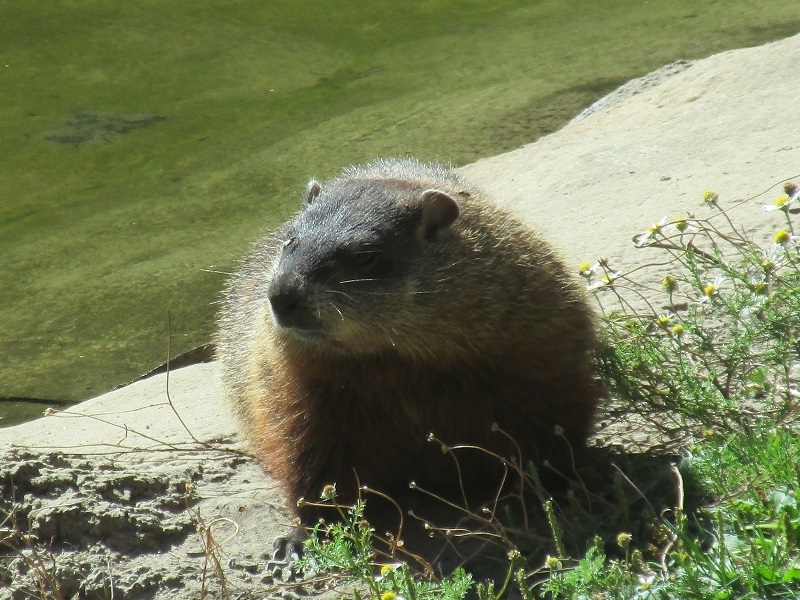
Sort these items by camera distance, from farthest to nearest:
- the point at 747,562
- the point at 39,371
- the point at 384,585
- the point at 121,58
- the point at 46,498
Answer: the point at 121,58 → the point at 39,371 → the point at 46,498 → the point at 384,585 → the point at 747,562

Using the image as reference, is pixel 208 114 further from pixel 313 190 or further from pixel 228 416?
pixel 313 190

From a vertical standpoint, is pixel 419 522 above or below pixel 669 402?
below

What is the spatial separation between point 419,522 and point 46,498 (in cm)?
153

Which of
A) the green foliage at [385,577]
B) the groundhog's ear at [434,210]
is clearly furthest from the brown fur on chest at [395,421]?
the green foliage at [385,577]

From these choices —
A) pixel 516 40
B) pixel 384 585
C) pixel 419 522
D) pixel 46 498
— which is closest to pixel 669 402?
pixel 419 522

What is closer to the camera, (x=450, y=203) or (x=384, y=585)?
(x=384, y=585)

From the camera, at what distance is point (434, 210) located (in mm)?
3869

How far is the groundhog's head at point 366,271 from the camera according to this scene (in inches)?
140

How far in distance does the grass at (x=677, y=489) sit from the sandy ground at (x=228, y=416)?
0.72 m

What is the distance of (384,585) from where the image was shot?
295cm

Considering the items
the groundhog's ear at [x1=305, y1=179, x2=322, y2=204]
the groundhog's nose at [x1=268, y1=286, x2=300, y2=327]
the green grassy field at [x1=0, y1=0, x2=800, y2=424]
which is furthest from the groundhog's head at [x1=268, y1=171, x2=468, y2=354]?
the green grassy field at [x1=0, y1=0, x2=800, y2=424]

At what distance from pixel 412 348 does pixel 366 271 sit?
0.32 meters

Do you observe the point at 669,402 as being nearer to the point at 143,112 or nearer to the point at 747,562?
the point at 747,562

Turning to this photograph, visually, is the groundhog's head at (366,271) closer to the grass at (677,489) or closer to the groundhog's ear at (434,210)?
the groundhog's ear at (434,210)
